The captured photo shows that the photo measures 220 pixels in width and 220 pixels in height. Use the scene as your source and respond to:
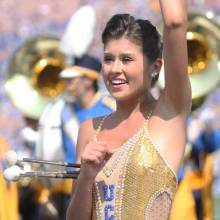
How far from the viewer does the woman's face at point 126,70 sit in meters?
3.38

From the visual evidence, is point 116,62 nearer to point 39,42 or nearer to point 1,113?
point 39,42

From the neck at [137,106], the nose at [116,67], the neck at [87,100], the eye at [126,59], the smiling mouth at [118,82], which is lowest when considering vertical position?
the neck at [87,100]

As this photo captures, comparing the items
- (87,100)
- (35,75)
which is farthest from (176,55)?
(35,75)

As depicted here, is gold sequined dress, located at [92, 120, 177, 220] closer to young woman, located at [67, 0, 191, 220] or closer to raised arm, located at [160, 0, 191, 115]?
young woman, located at [67, 0, 191, 220]

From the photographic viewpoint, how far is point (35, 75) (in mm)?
8930

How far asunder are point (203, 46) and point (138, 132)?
14.7 ft

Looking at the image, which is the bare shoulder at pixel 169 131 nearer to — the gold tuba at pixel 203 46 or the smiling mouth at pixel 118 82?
the smiling mouth at pixel 118 82

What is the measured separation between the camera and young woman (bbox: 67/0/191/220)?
3.25 meters

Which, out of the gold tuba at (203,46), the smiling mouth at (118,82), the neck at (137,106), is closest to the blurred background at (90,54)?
the gold tuba at (203,46)

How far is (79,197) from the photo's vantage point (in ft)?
10.9

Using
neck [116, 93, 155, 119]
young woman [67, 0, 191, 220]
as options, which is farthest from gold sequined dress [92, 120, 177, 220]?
neck [116, 93, 155, 119]

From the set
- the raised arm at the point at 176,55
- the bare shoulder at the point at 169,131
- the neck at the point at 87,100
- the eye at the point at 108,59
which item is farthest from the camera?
the neck at the point at 87,100

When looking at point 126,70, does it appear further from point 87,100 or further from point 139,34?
point 87,100

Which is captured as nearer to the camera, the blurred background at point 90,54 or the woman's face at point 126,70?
the woman's face at point 126,70
